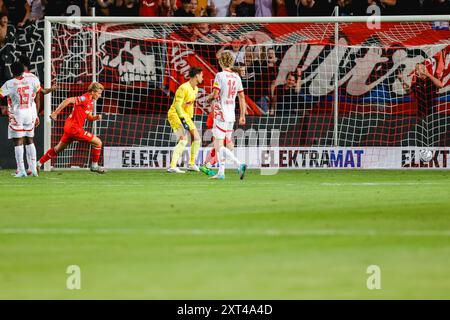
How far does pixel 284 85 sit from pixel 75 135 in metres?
5.08

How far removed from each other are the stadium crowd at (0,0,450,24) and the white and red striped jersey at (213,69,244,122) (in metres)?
5.12

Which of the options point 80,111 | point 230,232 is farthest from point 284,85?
point 230,232

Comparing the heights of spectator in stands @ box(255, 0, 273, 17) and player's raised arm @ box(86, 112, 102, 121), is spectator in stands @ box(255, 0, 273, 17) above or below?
above

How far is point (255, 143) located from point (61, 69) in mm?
4296

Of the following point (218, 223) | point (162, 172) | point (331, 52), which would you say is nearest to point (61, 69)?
point (162, 172)

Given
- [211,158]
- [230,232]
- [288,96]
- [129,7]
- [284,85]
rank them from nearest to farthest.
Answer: [230,232] < [211,158] < [288,96] < [284,85] < [129,7]

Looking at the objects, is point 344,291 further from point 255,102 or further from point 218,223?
point 255,102

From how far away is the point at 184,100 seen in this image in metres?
20.6

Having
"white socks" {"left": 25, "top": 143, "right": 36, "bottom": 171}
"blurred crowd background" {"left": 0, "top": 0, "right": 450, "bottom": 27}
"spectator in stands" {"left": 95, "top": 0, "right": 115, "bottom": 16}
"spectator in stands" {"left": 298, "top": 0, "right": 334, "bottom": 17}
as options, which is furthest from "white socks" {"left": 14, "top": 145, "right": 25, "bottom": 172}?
"spectator in stands" {"left": 298, "top": 0, "right": 334, "bottom": 17}

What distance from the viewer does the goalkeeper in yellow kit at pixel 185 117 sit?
2022cm

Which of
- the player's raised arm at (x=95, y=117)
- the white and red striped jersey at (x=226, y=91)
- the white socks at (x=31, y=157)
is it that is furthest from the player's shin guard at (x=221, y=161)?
the white socks at (x=31, y=157)

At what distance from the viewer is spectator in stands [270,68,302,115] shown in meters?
22.8

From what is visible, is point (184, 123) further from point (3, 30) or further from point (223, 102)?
point (3, 30)

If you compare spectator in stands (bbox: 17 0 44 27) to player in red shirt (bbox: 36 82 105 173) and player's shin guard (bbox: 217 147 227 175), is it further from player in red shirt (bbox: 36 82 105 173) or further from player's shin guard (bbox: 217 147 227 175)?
player's shin guard (bbox: 217 147 227 175)
